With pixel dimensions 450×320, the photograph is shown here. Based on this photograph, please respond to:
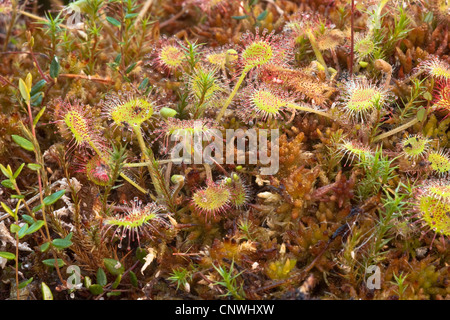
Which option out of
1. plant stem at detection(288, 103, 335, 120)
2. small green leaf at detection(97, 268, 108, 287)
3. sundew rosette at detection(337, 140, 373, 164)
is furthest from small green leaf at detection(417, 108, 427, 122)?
small green leaf at detection(97, 268, 108, 287)

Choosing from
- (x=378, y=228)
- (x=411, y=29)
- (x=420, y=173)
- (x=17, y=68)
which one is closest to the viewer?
(x=378, y=228)

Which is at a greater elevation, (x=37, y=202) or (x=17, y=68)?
(x=17, y=68)

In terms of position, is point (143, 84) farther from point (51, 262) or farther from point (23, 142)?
point (51, 262)

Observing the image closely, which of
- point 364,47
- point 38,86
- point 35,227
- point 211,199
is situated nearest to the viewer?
point 35,227

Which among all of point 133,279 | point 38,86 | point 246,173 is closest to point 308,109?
point 246,173

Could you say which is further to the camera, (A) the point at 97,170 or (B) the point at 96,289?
(A) the point at 97,170
